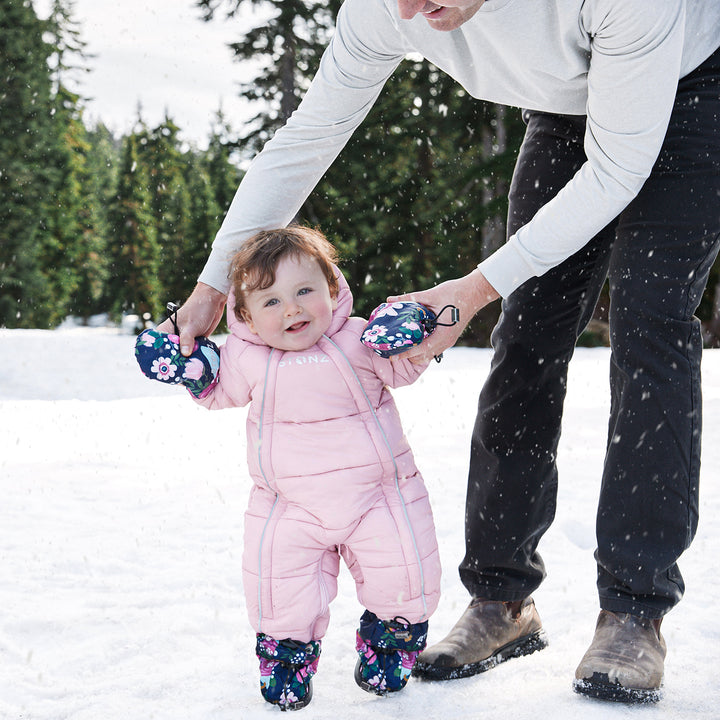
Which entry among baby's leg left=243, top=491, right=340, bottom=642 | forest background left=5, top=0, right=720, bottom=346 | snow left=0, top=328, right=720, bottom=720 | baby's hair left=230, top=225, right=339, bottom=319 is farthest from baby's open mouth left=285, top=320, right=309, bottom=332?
forest background left=5, top=0, right=720, bottom=346

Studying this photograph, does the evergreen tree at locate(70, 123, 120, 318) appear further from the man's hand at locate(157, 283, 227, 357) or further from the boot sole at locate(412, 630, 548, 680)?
the boot sole at locate(412, 630, 548, 680)

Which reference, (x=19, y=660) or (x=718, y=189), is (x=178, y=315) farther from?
(x=718, y=189)

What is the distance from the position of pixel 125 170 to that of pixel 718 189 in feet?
118

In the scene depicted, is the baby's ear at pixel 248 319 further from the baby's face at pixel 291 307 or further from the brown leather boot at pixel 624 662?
the brown leather boot at pixel 624 662

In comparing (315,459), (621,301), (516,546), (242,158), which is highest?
(242,158)

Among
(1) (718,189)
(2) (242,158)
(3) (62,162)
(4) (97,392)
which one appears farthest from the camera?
(3) (62,162)

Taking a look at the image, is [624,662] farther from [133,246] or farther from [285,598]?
[133,246]

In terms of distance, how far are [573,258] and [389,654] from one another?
3.64 feet

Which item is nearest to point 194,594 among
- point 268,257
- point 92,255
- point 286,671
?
point 286,671

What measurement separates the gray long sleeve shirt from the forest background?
13.0 m

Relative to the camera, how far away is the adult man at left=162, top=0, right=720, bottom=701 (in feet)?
5.85

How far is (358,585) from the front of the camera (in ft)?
6.62

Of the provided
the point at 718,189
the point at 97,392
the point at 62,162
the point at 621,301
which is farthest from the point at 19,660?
the point at 62,162

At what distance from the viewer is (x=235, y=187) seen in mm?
26562
